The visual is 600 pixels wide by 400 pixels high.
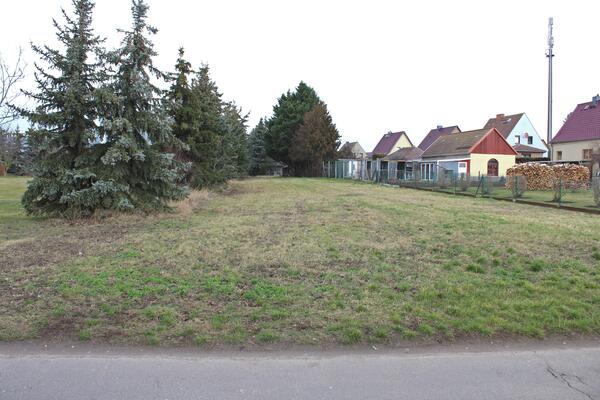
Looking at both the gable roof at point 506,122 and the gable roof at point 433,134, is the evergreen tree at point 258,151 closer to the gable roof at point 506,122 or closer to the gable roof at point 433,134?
the gable roof at point 433,134

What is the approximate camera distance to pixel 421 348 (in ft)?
14.9

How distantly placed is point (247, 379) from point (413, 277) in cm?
358

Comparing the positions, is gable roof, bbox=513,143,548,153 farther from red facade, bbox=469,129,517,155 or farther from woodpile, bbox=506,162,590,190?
woodpile, bbox=506,162,590,190

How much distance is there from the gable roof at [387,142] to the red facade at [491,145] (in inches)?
1246

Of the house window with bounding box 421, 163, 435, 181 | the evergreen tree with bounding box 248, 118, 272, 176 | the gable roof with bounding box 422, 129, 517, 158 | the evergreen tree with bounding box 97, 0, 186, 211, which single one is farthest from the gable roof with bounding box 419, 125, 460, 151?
the evergreen tree with bounding box 97, 0, 186, 211

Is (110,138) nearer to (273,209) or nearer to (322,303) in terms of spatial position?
(273,209)

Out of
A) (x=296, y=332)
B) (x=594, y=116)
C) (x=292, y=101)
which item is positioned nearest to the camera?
(x=296, y=332)

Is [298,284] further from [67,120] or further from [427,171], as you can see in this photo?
[427,171]

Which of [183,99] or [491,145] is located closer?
[183,99]

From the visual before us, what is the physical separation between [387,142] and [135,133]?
213 ft

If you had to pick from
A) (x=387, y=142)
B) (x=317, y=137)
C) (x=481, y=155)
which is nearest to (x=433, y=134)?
(x=387, y=142)

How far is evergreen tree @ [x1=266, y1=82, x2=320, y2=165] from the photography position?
60000 millimetres

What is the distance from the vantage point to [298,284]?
6426 millimetres

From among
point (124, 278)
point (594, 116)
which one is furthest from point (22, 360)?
point (594, 116)
